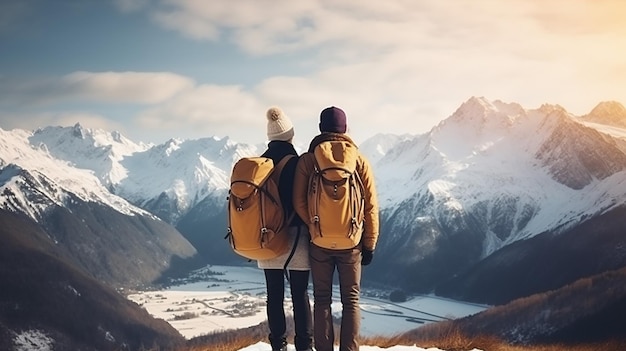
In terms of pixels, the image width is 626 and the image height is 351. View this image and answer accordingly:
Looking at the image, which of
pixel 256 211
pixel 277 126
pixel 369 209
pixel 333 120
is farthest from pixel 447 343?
pixel 277 126

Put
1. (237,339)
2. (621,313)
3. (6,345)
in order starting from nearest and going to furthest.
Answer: (237,339)
(621,313)
(6,345)

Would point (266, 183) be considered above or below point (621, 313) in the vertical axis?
above

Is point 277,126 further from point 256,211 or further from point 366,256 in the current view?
point 366,256

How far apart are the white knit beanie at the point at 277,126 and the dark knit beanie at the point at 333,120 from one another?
907mm

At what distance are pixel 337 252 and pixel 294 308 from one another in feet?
5.01

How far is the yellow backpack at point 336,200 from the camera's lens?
923 centimetres

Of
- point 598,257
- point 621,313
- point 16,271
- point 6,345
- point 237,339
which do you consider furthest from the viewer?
point 598,257

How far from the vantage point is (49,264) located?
198 m

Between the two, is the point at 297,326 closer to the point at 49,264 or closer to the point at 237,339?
the point at 237,339

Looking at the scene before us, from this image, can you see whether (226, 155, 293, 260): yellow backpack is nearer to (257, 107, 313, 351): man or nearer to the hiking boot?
(257, 107, 313, 351): man

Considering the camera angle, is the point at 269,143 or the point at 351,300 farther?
the point at 269,143

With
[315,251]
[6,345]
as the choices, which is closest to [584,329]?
[315,251]

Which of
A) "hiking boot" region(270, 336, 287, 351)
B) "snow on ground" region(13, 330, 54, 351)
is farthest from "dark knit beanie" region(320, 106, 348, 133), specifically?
Answer: "snow on ground" region(13, 330, 54, 351)

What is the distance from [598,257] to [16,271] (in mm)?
215699
